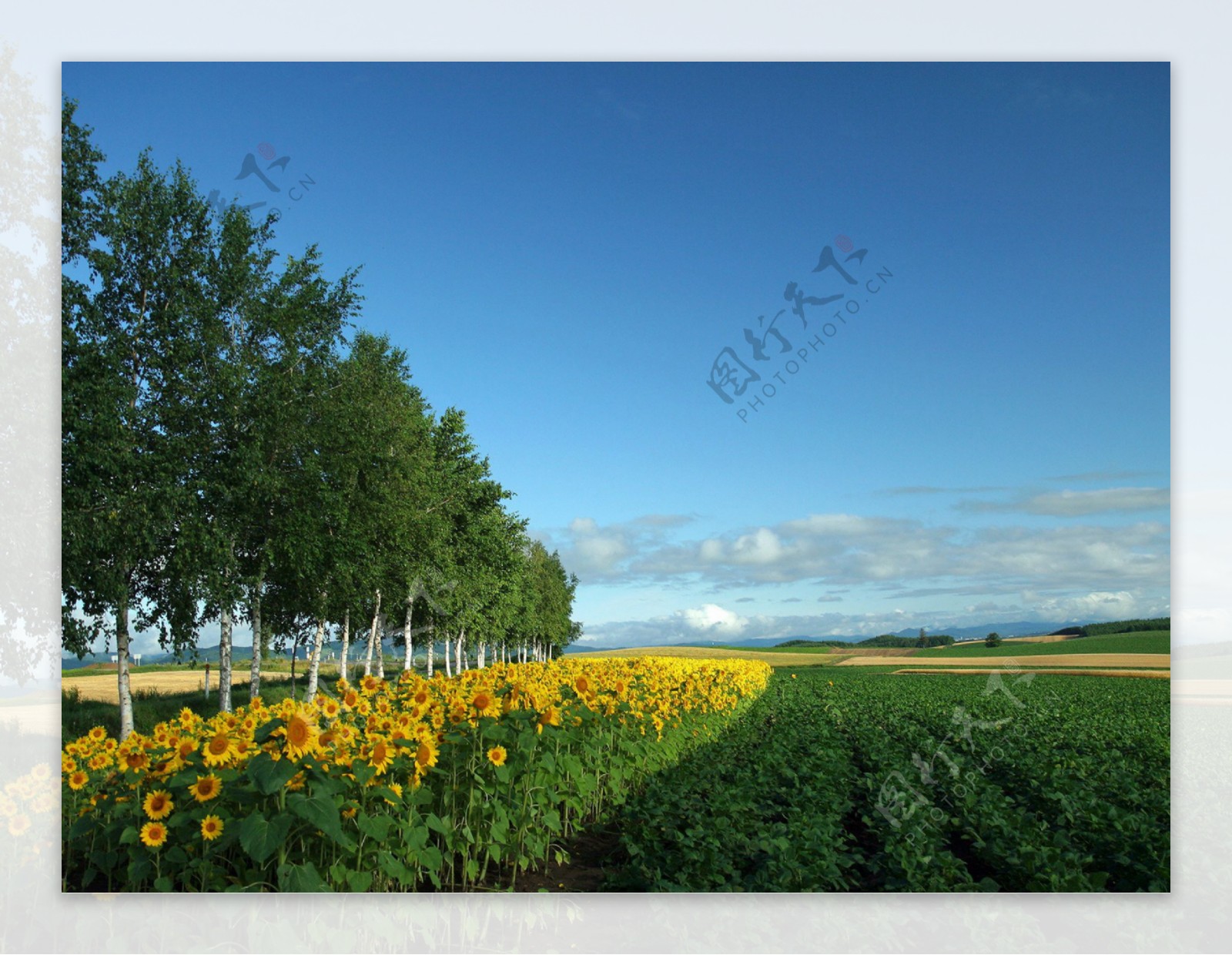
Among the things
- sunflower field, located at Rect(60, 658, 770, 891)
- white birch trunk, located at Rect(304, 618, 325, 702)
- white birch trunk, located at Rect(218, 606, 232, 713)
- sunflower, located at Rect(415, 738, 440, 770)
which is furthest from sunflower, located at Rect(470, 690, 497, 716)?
white birch trunk, located at Rect(304, 618, 325, 702)

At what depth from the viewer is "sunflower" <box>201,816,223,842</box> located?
4.18m

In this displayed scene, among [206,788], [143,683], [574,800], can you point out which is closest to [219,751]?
[206,788]

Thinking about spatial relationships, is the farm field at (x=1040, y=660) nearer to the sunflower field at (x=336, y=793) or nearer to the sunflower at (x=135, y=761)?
the sunflower field at (x=336, y=793)

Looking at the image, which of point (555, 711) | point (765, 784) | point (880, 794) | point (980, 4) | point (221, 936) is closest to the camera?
point (221, 936)

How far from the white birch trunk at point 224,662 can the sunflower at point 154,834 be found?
17.0 ft

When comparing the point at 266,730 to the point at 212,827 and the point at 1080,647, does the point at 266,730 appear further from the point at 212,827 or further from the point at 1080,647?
the point at 1080,647

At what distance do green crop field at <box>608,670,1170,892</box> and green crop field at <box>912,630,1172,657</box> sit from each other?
78 centimetres

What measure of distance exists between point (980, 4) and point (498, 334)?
4616mm

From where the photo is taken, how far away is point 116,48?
6.87 meters

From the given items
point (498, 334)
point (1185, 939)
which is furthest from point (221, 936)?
point (1185, 939)

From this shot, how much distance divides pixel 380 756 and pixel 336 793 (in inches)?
10.7

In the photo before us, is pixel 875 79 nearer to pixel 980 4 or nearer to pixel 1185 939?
pixel 980 4

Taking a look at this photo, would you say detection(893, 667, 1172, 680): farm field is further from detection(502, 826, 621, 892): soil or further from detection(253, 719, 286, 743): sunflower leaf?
detection(253, 719, 286, 743): sunflower leaf

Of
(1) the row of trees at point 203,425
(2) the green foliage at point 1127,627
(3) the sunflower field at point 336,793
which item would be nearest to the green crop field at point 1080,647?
(2) the green foliage at point 1127,627
